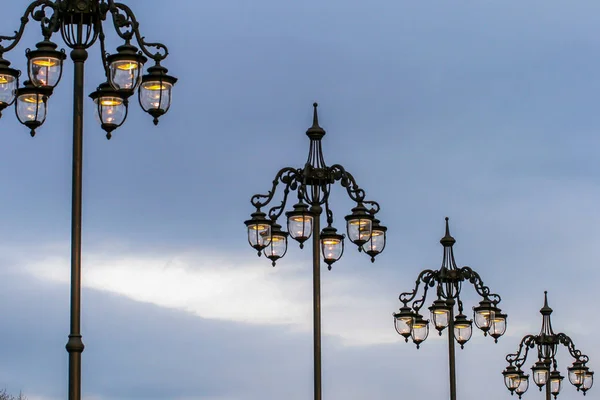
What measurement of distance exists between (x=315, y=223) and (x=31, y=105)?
6.98 m

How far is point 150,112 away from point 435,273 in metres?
15.5

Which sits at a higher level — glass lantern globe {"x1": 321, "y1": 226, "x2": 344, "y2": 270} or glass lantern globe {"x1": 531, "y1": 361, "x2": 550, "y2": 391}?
glass lantern globe {"x1": 321, "y1": 226, "x2": 344, "y2": 270}

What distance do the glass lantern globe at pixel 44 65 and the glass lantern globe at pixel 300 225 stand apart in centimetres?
669

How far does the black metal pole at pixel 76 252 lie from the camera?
599 inches

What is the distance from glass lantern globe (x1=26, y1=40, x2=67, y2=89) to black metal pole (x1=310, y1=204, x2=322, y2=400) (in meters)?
6.96

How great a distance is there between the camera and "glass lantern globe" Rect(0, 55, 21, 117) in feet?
52.6

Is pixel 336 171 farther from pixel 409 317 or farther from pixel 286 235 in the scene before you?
pixel 409 317

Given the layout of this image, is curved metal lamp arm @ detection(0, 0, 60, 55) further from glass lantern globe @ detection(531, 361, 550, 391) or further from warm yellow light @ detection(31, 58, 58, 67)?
glass lantern globe @ detection(531, 361, 550, 391)

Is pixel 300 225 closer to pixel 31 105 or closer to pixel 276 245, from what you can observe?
pixel 276 245

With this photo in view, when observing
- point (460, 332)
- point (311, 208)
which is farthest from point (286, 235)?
point (460, 332)

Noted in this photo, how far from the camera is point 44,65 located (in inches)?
634

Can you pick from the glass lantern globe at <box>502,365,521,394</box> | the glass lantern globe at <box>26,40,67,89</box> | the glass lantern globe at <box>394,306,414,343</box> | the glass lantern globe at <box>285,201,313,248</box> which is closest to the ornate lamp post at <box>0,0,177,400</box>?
the glass lantern globe at <box>26,40,67,89</box>

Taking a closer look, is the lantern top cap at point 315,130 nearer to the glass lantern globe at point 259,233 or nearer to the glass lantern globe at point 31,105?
the glass lantern globe at point 259,233

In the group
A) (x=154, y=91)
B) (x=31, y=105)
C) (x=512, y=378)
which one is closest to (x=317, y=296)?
(x=154, y=91)
